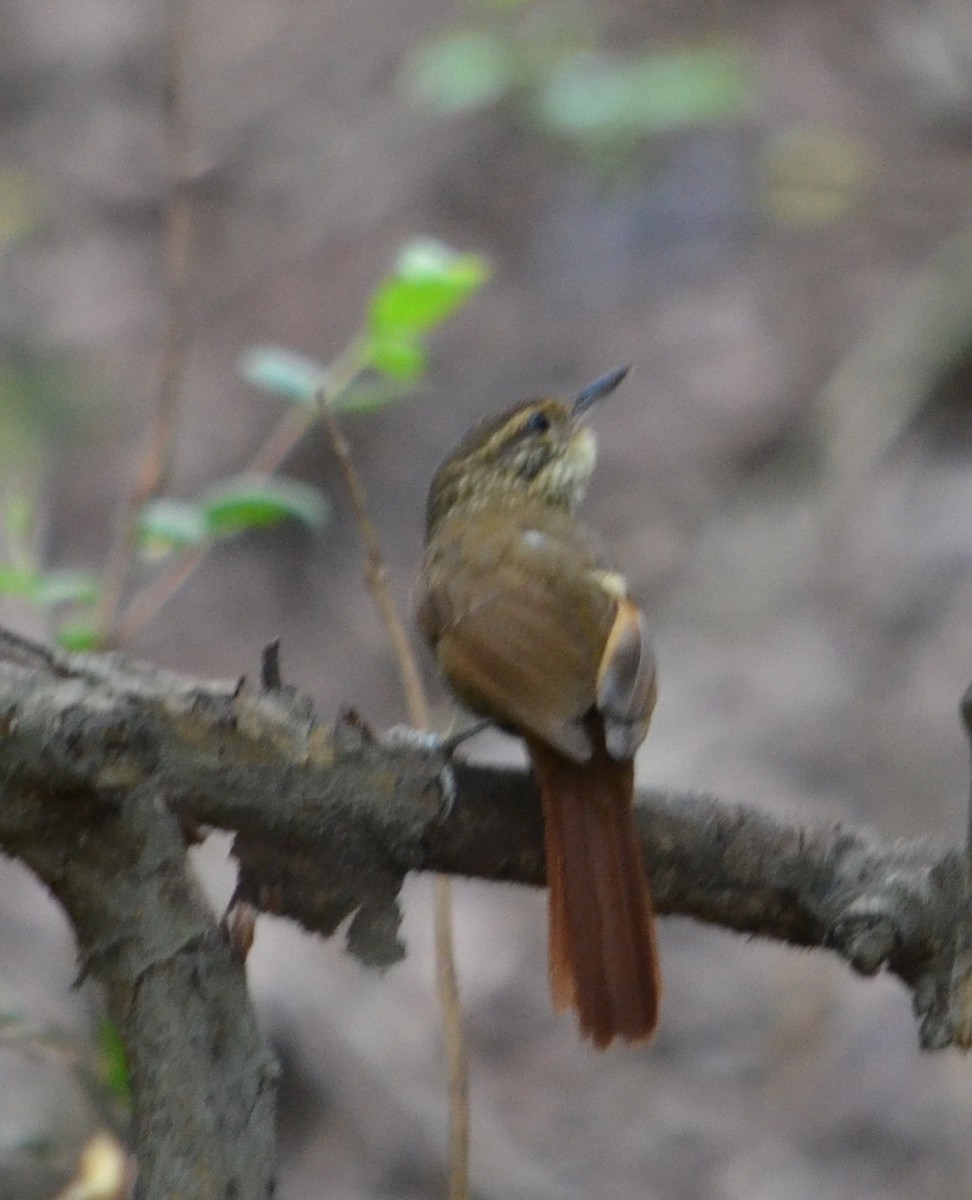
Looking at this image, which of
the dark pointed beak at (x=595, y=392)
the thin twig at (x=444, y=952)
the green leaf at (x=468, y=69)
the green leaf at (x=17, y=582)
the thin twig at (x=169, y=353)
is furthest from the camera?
the green leaf at (x=468, y=69)

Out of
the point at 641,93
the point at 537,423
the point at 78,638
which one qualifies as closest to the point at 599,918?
the point at 78,638

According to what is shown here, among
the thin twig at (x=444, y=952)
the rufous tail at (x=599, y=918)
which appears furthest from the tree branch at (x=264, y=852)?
the thin twig at (x=444, y=952)

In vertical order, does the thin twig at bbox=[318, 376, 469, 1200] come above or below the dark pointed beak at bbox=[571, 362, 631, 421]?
below

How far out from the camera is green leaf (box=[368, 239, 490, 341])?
2.50 meters

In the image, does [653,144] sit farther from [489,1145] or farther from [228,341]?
[489,1145]

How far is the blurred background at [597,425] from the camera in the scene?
148 inches

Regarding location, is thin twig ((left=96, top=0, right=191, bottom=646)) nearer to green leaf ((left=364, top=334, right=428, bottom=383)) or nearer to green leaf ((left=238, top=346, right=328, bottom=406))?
green leaf ((left=238, top=346, right=328, bottom=406))

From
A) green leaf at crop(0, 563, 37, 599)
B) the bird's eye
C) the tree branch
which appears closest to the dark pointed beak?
the bird's eye

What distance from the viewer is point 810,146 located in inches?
267

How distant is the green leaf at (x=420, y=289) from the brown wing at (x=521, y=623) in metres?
0.33

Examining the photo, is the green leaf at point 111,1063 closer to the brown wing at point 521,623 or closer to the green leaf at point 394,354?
the brown wing at point 521,623

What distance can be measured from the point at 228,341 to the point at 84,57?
222 centimetres

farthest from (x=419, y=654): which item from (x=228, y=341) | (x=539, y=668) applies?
(x=539, y=668)

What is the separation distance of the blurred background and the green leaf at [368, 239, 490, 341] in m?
0.65
